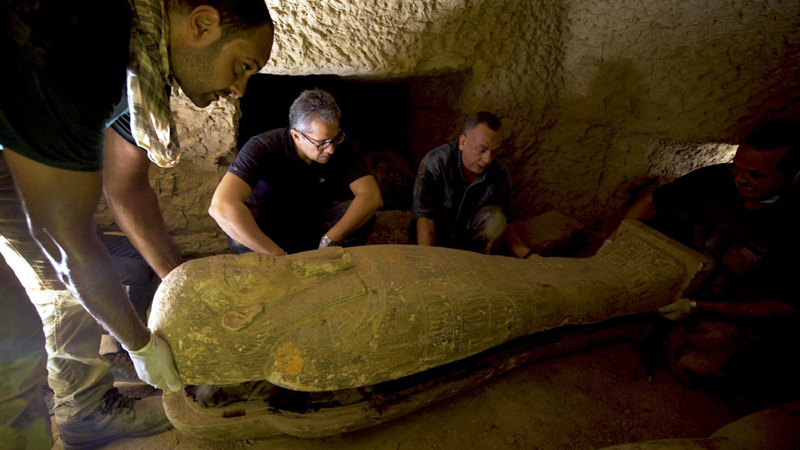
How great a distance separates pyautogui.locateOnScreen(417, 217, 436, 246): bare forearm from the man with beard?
1721 millimetres

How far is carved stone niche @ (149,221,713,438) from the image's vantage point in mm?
1510

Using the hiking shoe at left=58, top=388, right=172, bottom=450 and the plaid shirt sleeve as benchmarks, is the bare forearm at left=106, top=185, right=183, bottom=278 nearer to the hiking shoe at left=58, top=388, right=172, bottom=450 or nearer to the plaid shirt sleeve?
the hiking shoe at left=58, top=388, right=172, bottom=450

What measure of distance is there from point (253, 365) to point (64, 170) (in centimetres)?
92

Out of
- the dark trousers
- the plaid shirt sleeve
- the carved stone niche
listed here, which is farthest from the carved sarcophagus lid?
the dark trousers

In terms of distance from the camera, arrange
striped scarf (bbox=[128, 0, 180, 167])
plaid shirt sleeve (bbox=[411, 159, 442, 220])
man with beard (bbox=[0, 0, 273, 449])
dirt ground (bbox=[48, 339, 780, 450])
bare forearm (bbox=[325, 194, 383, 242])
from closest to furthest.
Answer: man with beard (bbox=[0, 0, 273, 449]) < striped scarf (bbox=[128, 0, 180, 167]) < dirt ground (bbox=[48, 339, 780, 450]) < bare forearm (bbox=[325, 194, 383, 242]) < plaid shirt sleeve (bbox=[411, 159, 442, 220])

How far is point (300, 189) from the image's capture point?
2805 mm

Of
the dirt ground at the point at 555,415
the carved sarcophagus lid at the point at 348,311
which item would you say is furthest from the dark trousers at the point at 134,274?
the carved sarcophagus lid at the point at 348,311

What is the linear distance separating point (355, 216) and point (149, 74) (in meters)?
1.59

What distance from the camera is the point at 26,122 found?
92 centimetres

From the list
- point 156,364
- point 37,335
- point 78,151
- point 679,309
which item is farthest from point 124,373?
point 679,309

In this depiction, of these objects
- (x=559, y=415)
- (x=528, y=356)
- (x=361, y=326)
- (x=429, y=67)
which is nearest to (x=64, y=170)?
(x=361, y=326)

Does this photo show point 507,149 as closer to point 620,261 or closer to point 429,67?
point 429,67

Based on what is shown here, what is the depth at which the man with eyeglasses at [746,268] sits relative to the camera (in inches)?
85.9

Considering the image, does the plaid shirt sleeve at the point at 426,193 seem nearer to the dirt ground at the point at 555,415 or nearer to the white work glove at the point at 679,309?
the dirt ground at the point at 555,415
